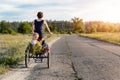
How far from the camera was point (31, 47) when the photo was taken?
12992 millimetres

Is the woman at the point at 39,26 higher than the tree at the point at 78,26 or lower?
higher

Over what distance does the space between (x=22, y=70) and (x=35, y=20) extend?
7.16 ft

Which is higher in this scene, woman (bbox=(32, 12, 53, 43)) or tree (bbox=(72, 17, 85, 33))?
woman (bbox=(32, 12, 53, 43))

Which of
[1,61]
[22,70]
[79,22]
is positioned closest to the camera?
[22,70]

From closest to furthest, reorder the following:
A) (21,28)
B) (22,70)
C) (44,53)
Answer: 1. (22,70)
2. (44,53)
3. (21,28)

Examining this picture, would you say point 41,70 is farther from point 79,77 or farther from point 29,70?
point 79,77

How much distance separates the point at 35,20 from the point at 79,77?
367cm

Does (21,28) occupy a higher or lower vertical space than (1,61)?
lower

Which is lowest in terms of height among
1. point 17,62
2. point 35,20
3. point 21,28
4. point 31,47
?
point 21,28

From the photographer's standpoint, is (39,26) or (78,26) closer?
(39,26)

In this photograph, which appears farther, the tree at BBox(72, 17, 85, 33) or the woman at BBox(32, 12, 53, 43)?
the tree at BBox(72, 17, 85, 33)

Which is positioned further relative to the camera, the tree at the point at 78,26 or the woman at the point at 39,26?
the tree at the point at 78,26

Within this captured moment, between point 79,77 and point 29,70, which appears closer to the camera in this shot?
point 79,77

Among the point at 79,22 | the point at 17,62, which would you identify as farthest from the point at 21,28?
the point at 17,62
